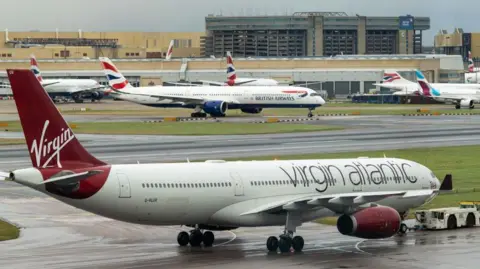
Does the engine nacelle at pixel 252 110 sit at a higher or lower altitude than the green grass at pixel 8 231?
higher

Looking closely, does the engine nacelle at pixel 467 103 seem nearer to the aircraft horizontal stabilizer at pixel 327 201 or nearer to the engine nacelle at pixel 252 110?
the engine nacelle at pixel 252 110

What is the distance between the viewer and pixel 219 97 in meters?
142

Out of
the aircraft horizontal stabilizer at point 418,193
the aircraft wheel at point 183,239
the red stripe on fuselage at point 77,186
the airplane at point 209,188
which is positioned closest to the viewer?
the red stripe on fuselage at point 77,186

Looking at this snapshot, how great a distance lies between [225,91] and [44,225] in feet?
310

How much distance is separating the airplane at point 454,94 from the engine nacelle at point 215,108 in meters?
49.9

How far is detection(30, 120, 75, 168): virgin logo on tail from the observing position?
38.2 m

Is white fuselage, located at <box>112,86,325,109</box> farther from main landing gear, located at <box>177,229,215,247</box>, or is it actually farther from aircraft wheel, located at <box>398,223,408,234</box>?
main landing gear, located at <box>177,229,215,247</box>

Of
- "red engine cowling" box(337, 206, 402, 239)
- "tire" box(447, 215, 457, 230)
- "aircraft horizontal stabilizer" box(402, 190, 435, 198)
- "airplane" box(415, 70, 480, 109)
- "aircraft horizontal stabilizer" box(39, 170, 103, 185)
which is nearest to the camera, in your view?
"aircraft horizontal stabilizer" box(39, 170, 103, 185)

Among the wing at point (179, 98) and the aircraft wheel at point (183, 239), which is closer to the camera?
the aircraft wheel at point (183, 239)

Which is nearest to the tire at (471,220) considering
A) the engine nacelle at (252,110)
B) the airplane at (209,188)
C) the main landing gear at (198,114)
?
the airplane at (209,188)

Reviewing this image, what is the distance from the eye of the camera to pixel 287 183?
43.1m

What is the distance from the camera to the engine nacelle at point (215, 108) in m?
138

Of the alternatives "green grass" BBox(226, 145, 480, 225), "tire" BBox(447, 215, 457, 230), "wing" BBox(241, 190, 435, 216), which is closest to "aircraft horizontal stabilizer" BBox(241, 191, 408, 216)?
"wing" BBox(241, 190, 435, 216)

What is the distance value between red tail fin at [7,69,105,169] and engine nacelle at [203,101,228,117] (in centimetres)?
9909
